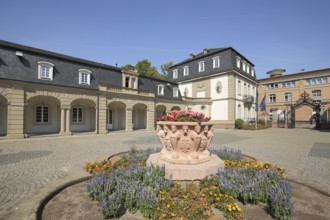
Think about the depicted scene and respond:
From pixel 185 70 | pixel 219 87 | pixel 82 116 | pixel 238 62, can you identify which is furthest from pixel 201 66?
pixel 82 116

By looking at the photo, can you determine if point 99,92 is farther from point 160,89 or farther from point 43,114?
point 160,89

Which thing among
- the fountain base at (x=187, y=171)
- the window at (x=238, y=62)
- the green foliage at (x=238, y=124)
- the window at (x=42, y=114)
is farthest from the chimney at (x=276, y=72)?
the window at (x=42, y=114)

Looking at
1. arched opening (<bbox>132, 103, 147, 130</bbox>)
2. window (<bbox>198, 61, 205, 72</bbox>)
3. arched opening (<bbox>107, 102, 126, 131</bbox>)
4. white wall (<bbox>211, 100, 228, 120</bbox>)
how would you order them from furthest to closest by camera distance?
window (<bbox>198, 61, 205, 72</bbox>), white wall (<bbox>211, 100, 228, 120</bbox>), arched opening (<bbox>132, 103, 147, 130</bbox>), arched opening (<bbox>107, 102, 126, 131</bbox>)

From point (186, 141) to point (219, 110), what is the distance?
897 inches

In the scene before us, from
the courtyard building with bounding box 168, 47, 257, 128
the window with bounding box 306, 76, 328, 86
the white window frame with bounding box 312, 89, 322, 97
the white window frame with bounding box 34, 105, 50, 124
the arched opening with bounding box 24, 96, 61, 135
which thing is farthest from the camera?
the white window frame with bounding box 312, 89, 322, 97

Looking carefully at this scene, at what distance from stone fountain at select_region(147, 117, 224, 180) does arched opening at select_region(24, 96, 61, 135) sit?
1569 centimetres

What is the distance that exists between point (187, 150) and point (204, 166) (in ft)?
1.98

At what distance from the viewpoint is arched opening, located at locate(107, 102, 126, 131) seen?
72.0 feet

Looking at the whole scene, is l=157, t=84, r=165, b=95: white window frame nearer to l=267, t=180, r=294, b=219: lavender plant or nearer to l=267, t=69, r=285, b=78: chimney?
l=267, t=180, r=294, b=219: lavender plant

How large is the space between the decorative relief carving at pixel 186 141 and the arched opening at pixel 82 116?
16.3m

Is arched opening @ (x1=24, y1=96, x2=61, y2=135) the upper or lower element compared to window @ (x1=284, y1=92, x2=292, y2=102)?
lower

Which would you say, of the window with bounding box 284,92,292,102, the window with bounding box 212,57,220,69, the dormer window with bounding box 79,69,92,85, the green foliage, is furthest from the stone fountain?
the window with bounding box 284,92,292,102

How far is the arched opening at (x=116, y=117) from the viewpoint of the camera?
21953mm

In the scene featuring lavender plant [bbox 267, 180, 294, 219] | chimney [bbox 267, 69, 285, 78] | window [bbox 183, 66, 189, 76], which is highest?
chimney [bbox 267, 69, 285, 78]
